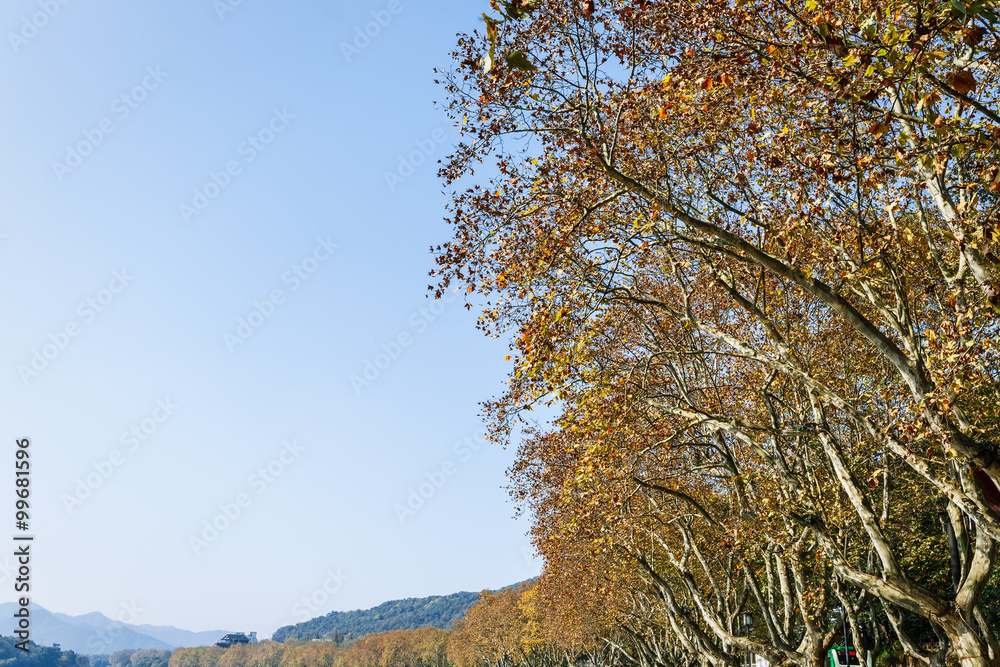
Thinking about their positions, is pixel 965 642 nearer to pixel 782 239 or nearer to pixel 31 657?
pixel 782 239

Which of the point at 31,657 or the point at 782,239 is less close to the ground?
the point at 31,657

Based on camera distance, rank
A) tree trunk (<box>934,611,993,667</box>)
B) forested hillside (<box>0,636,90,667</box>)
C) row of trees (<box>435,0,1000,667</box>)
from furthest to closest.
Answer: forested hillside (<box>0,636,90,667</box>)
tree trunk (<box>934,611,993,667</box>)
row of trees (<box>435,0,1000,667</box>)

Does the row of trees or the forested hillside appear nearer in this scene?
the row of trees

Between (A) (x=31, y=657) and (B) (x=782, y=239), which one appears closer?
(B) (x=782, y=239)

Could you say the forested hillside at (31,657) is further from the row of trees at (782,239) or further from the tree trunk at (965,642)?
the tree trunk at (965,642)

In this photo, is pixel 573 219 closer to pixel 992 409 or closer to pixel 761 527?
pixel 761 527

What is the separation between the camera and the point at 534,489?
23.3m

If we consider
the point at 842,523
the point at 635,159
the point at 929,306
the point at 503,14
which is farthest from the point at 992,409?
the point at 503,14

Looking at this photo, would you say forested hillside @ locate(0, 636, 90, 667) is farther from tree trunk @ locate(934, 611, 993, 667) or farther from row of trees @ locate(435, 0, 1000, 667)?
tree trunk @ locate(934, 611, 993, 667)

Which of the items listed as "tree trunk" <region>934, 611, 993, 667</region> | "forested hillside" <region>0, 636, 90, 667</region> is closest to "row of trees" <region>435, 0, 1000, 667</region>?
"tree trunk" <region>934, 611, 993, 667</region>

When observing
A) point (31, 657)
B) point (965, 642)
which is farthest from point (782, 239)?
point (31, 657)

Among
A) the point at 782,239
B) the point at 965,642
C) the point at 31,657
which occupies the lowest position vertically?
the point at 965,642

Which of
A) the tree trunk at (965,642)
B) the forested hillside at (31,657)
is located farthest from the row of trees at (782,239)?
the forested hillside at (31,657)

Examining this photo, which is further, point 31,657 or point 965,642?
point 31,657
